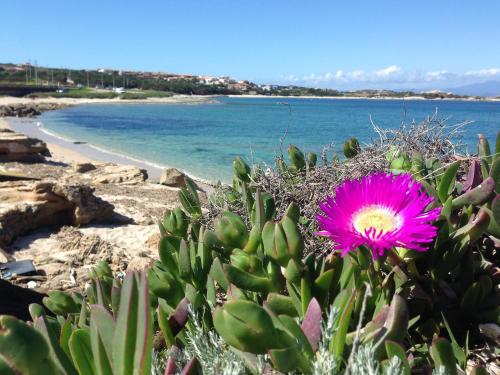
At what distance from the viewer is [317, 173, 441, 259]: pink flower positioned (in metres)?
0.90

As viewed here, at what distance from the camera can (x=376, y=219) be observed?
1046 mm

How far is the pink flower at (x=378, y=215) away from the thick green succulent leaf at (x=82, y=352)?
1.67ft

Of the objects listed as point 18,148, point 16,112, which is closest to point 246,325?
point 18,148

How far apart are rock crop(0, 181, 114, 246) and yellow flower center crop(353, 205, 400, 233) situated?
4860 millimetres

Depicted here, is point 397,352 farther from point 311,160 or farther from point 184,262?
point 311,160

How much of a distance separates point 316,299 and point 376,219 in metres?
0.21

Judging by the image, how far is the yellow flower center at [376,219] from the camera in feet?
3.32

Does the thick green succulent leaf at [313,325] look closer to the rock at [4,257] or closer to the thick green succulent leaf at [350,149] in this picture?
the thick green succulent leaf at [350,149]

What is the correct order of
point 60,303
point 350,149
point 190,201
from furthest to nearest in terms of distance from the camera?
point 350,149 < point 190,201 < point 60,303

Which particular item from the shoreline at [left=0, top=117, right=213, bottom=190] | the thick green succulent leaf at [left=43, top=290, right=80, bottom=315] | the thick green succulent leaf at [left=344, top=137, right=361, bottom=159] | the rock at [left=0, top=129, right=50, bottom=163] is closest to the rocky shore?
the thick green succulent leaf at [left=344, top=137, right=361, bottom=159]

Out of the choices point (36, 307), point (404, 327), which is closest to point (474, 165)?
point (404, 327)

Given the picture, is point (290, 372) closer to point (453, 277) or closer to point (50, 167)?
point (453, 277)

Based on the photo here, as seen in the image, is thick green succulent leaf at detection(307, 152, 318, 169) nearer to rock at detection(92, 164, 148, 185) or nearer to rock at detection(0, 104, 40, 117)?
rock at detection(92, 164, 148, 185)

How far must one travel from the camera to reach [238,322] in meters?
0.82
